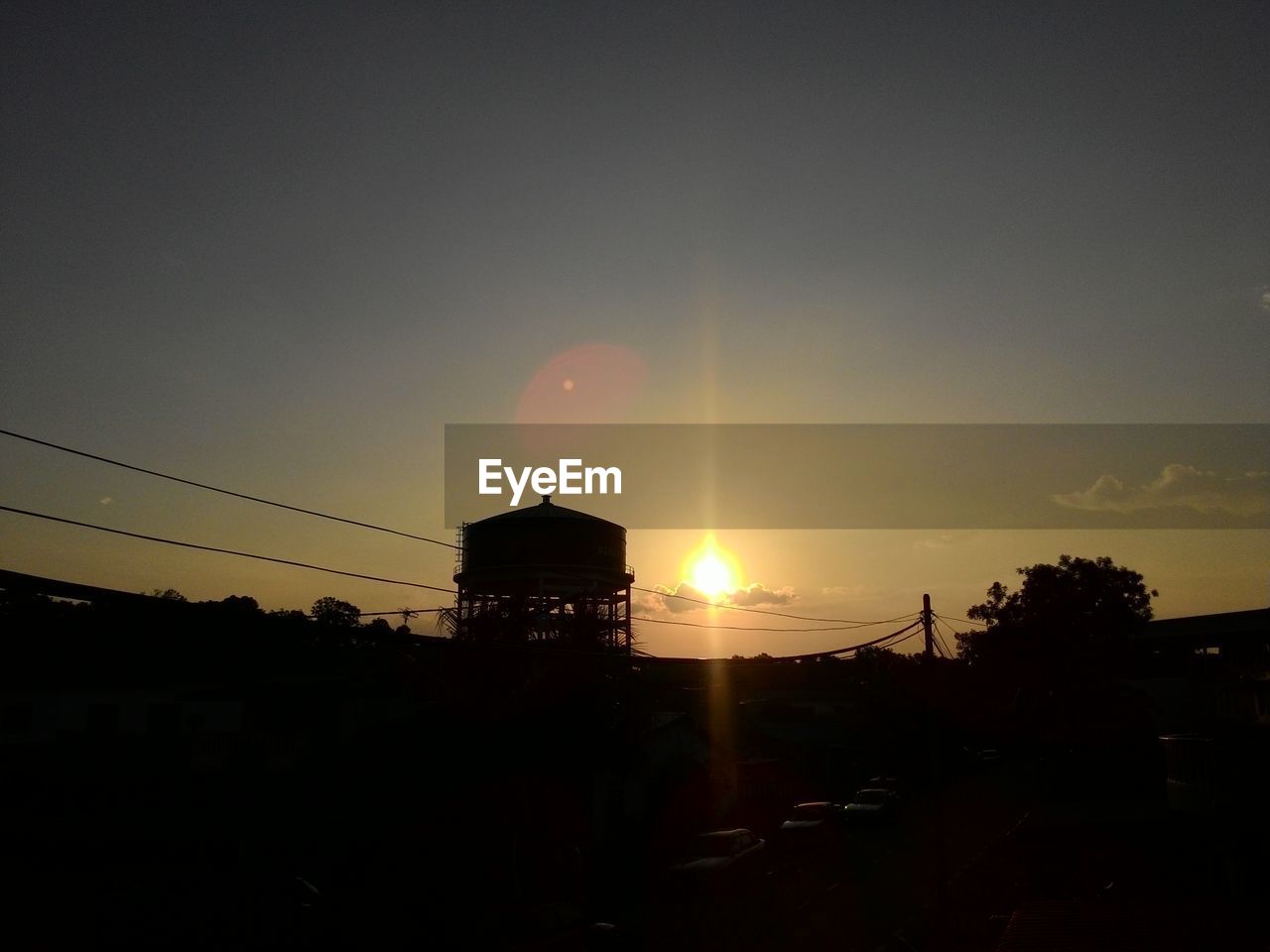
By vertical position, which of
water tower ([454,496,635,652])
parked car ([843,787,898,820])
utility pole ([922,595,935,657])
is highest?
water tower ([454,496,635,652])

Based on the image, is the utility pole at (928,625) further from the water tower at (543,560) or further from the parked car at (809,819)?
the water tower at (543,560)

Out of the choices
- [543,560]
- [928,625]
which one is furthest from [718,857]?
[543,560]

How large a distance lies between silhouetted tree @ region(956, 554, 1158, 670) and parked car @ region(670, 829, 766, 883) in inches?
1328

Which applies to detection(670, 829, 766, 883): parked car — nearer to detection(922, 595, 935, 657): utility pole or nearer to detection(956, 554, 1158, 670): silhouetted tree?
detection(922, 595, 935, 657): utility pole

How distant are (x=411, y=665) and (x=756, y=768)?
2435 centimetres

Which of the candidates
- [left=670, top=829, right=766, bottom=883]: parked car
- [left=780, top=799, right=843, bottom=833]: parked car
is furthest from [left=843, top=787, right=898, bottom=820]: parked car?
[left=670, top=829, right=766, bottom=883]: parked car

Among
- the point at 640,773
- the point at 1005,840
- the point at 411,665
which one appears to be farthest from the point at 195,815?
the point at 1005,840

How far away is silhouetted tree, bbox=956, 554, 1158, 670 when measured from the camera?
57.8 m

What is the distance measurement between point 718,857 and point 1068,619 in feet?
127

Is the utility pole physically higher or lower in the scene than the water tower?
lower

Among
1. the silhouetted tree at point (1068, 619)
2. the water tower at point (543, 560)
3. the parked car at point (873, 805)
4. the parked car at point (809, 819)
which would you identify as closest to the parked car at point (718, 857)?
the parked car at point (809, 819)

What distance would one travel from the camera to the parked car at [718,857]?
2723cm

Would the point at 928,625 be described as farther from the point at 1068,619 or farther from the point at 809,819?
the point at 1068,619

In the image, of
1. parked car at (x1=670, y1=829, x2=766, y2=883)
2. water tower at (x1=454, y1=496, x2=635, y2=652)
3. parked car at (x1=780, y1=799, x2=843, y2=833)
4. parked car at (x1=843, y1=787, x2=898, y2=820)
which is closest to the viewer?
parked car at (x1=670, y1=829, x2=766, y2=883)
